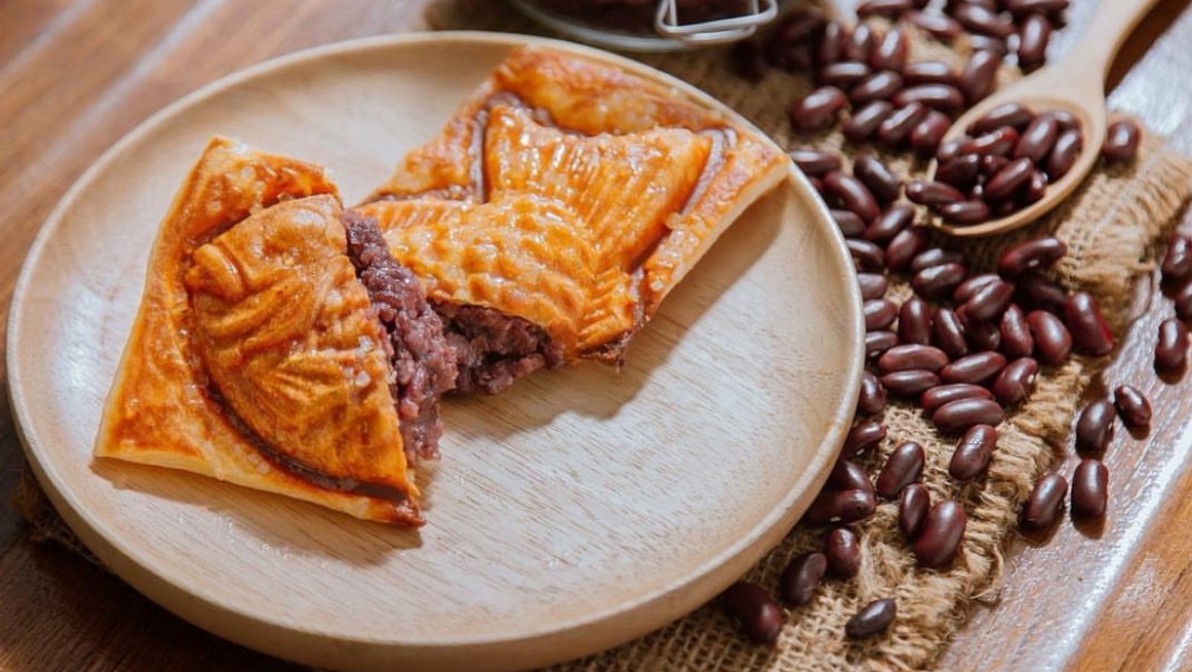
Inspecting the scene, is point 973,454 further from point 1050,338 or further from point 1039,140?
point 1039,140

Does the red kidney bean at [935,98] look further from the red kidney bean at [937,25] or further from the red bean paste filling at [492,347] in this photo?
the red bean paste filling at [492,347]

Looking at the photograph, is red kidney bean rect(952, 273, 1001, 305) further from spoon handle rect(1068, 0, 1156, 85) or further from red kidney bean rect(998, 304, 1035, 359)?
spoon handle rect(1068, 0, 1156, 85)

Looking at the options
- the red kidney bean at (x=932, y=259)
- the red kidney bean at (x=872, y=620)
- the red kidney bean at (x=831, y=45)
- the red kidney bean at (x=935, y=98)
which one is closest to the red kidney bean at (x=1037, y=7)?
the red kidney bean at (x=935, y=98)

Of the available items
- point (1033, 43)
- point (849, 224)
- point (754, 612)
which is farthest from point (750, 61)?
point (754, 612)

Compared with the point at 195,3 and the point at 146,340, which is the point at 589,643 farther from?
the point at 195,3

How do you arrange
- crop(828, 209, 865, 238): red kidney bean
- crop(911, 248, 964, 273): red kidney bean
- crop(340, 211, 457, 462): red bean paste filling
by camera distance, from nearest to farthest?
crop(340, 211, 457, 462): red bean paste filling → crop(911, 248, 964, 273): red kidney bean → crop(828, 209, 865, 238): red kidney bean

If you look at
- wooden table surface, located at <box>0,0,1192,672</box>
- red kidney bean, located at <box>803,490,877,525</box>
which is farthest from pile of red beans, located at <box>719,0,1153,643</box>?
wooden table surface, located at <box>0,0,1192,672</box>

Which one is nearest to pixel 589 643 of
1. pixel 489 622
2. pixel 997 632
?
pixel 489 622
